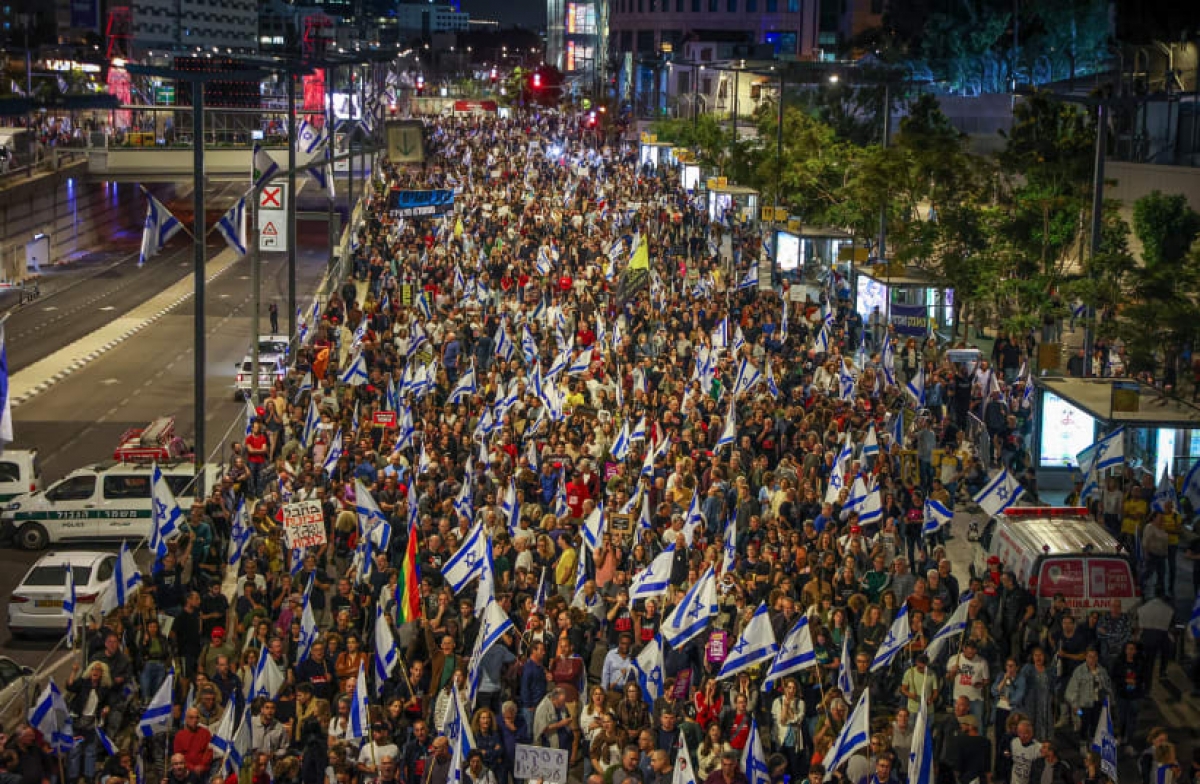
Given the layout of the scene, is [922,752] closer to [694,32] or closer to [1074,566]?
[1074,566]

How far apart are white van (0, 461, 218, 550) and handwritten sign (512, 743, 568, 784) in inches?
537

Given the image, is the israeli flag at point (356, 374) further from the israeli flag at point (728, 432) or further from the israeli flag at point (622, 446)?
the israeli flag at point (728, 432)

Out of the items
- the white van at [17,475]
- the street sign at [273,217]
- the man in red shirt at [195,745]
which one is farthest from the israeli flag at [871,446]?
the street sign at [273,217]

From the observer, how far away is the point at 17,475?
91.9 feet

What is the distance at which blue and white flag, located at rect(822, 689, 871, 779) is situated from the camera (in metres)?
13.8

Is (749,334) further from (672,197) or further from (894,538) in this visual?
(672,197)

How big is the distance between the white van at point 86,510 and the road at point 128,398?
44 centimetres

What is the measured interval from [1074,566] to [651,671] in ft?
16.3

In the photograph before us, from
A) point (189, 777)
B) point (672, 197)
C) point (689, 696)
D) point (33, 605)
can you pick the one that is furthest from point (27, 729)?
point (672, 197)

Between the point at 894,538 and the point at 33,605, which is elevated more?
the point at 894,538

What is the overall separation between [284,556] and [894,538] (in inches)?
285

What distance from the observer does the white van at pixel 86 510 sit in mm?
26406

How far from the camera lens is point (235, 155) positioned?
273ft

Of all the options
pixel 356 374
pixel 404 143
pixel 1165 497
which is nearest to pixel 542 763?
pixel 1165 497
